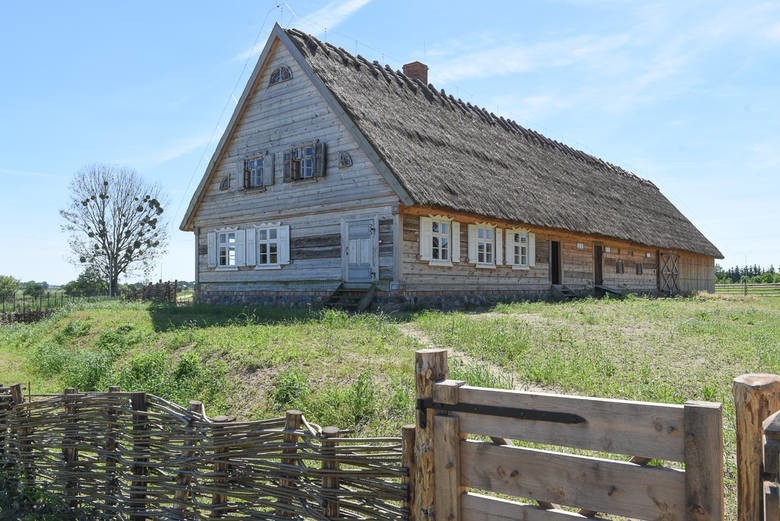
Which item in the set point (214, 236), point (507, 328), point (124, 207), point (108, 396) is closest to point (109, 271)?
point (124, 207)

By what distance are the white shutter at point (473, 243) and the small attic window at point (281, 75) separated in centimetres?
761

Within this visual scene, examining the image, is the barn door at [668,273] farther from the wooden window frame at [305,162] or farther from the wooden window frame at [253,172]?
the wooden window frame at [253,172]

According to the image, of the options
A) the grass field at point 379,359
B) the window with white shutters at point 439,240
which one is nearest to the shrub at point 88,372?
the grass field at point 379,359

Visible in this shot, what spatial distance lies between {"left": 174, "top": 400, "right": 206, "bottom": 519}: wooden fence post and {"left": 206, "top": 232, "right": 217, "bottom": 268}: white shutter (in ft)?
56.8

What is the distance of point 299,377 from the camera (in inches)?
304

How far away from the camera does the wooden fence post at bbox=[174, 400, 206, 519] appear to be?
473cm

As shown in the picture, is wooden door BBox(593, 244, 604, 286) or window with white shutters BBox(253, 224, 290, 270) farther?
wooden door BBox(593, 244, 604, 286)

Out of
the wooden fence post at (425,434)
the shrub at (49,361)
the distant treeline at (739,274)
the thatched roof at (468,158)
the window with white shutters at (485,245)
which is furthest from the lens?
the distant treeline at (739,274)

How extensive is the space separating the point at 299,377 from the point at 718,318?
11904 millimetres

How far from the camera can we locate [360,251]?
1684cm

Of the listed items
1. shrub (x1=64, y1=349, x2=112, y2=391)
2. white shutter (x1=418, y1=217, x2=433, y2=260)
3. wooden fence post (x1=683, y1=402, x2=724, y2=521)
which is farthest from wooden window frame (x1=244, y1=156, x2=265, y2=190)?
wooden fence post (x1=683, y1=402, x2=724, y2=521)

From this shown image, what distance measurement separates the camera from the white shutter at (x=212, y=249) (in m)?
21.4

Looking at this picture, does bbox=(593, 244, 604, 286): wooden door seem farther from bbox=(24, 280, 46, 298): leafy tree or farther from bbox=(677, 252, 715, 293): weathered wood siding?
bbox=(24, 280, 46, 298): leafy tree

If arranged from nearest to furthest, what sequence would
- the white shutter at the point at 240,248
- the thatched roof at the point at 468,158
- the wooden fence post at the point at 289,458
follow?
1. the wooden fence post at the point at 289,458
2. the thatched roof at the point at 468,158
3. the white shutter at the point at 240,248
